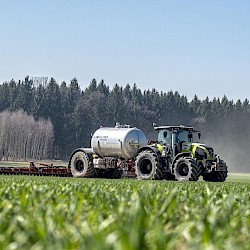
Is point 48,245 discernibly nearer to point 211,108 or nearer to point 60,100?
point 60,100

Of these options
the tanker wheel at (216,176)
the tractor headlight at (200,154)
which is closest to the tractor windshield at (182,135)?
the tractor headlight at (200,154)

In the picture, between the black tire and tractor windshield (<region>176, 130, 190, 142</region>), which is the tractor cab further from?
the black tire

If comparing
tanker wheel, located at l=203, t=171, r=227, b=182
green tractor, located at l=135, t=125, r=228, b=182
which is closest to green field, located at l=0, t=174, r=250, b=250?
green tractor, located at l=135, t=125, r=228, b=182

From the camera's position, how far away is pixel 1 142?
10175 cm

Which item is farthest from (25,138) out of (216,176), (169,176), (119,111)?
(216,176)

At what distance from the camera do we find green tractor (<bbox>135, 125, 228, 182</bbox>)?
21812 millimetres

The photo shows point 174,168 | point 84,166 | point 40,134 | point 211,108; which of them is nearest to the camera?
point 174,168

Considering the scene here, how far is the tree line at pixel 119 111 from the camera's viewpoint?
107 meters

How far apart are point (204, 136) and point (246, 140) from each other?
845cm

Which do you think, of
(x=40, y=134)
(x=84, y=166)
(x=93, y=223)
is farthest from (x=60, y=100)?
(x=93, y=223)

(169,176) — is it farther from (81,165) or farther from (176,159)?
(81,165)

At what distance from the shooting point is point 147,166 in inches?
916

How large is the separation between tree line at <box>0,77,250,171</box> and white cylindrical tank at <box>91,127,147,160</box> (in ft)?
224

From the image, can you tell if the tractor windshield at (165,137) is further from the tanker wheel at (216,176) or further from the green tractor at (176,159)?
the tanker wheel at (216,176)
